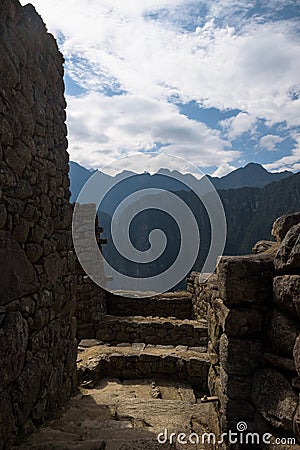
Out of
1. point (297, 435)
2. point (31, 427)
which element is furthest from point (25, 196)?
point (297, 435)

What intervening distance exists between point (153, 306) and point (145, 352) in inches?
180

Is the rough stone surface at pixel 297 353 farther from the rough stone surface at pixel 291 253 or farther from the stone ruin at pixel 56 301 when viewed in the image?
the rough stone surface at pixel 291 253

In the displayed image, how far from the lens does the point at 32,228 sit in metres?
3.10

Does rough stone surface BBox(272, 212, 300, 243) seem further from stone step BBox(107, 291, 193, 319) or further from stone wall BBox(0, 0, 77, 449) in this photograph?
stone step BBox(107, 291, 193, 319)

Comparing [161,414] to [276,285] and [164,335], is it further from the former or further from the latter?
[164,335]

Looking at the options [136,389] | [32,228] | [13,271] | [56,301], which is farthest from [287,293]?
[136,389]

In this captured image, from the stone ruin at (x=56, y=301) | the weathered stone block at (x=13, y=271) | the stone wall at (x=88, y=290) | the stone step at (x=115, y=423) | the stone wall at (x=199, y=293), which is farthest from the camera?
the stone wall at (x=199, y=293)

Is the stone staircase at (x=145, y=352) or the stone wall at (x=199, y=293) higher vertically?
the stone wall at (x=199, y=293)

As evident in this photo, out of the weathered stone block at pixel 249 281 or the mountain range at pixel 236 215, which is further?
the mountain range at pixel 236 215

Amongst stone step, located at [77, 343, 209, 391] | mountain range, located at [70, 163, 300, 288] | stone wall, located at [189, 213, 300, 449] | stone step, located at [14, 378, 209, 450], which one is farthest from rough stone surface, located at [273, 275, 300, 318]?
mountain range, located at [70, 163, 300, 288]

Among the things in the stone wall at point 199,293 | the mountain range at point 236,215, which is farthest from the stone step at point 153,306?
the mountain range at point 236,215

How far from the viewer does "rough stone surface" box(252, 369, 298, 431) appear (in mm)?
1984

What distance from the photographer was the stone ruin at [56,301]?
2184 mm

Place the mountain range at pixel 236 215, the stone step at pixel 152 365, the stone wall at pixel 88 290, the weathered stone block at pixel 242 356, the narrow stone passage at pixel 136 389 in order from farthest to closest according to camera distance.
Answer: the mountain range at pixel 236 215 → the stone wall at pixel 88 290 → the stone step at pixel 152 365 → the narrow stone passage at pixel 136 389 → the weathered stone block at pixel 242 356
